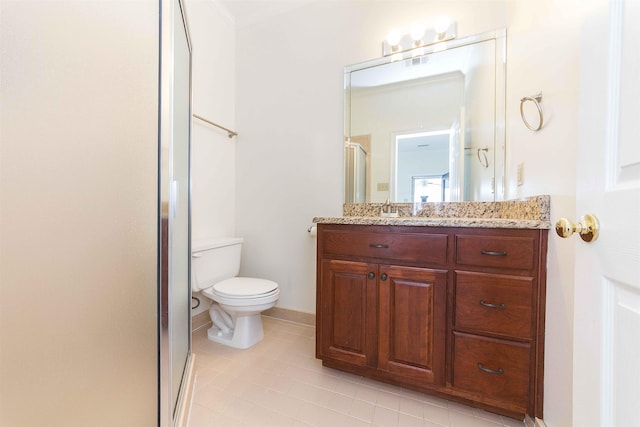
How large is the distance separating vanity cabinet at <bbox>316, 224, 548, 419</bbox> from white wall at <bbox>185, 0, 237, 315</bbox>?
1096mm

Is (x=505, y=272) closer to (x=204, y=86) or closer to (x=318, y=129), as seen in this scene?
(x=318, y=129)

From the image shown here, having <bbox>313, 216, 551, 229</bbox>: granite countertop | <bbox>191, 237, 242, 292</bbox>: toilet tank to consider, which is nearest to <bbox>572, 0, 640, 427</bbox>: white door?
<bbox>313, 216, 551, 229</bbox>: granite countertop

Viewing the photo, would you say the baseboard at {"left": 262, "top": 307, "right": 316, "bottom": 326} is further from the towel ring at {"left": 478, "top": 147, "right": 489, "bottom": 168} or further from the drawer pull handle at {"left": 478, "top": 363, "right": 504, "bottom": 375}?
the towel ring at {"left": 478, "top": 147, "right": 489, "bottom": 168}

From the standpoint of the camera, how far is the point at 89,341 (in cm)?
53

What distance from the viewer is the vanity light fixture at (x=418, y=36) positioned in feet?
5.59

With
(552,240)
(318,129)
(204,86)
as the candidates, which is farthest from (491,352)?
(204,86)

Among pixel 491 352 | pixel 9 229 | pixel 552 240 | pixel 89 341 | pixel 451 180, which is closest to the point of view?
pixel 9 229

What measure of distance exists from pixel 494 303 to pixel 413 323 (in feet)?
1.16

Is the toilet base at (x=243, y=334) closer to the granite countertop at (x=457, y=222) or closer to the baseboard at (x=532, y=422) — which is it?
the granite countertop at (x=457, y=222)

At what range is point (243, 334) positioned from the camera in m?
1.77

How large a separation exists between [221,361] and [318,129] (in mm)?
1718

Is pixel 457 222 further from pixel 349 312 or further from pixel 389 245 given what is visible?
pixel 349 312

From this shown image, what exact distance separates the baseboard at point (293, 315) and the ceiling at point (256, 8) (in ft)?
7.99

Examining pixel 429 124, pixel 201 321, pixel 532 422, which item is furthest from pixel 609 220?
pixel 201 321
